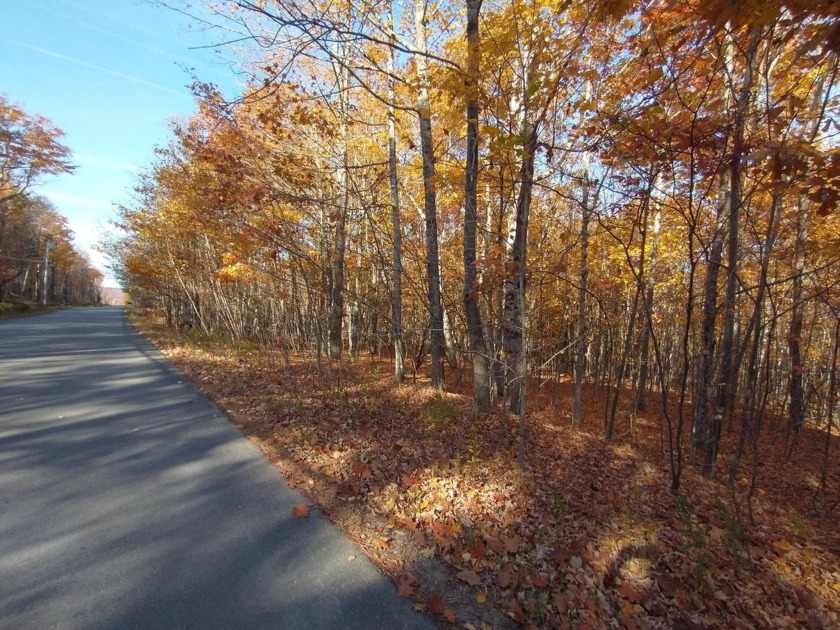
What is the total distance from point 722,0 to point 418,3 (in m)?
6.30

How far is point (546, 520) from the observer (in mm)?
3396

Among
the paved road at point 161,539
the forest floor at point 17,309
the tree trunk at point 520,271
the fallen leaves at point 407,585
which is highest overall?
the tree trunk at point 520,271

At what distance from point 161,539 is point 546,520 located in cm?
324

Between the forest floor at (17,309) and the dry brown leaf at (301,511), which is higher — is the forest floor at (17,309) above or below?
above

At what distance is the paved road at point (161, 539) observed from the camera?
2.24m

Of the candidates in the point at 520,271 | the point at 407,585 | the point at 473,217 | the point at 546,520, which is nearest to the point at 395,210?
the point at 473,217

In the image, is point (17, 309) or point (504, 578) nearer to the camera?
point (504, 578)

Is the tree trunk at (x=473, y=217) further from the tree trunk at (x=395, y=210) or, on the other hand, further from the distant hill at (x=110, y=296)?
the distant hill at (x=110, y=296)

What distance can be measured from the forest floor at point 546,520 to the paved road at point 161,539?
33 cm

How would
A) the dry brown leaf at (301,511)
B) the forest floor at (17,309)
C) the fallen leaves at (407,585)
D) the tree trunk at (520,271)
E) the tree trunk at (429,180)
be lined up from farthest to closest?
the forest floor at (17,309) → the tree trunk at (429,180) → the tree trunk at (520,271) → the dry brown leaf at (301,511) → the fallen leaves at (407,585)

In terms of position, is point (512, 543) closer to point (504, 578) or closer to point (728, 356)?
point (504, 578)

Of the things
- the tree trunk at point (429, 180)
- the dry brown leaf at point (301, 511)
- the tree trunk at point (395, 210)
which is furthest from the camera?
the tree trunk at point (395, 210)

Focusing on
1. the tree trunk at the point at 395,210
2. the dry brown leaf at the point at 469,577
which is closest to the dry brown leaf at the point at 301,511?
the dry brown leaf at the point at 469,577

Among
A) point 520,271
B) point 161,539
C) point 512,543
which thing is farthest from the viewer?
point 520,271
